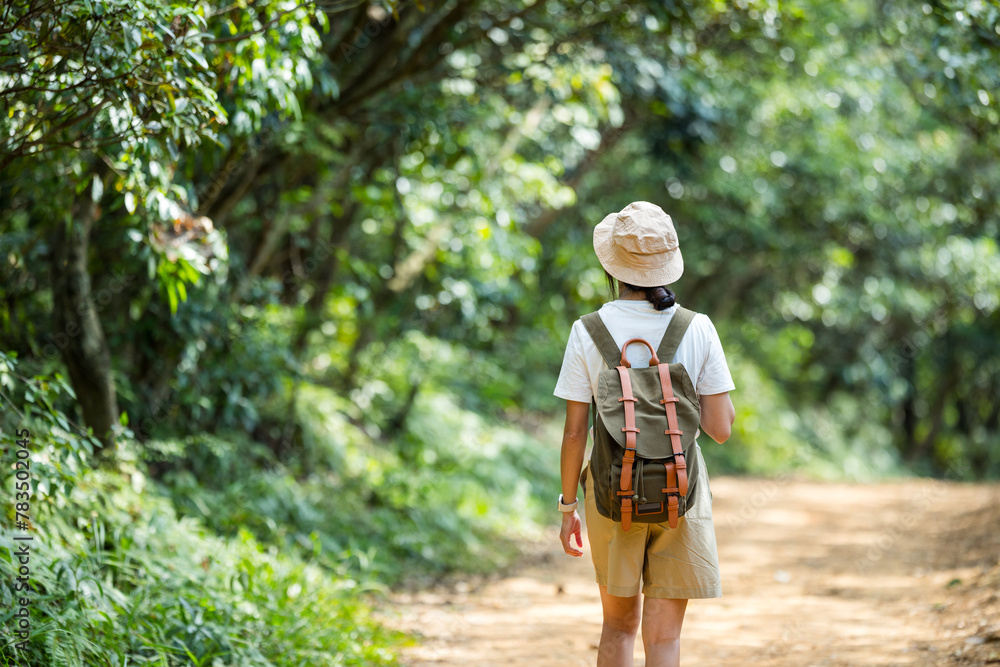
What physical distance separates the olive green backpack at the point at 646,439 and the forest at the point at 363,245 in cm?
219

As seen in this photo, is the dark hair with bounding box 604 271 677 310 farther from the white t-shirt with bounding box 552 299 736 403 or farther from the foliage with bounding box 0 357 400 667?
the foliage with bounding box 0 357 400 667

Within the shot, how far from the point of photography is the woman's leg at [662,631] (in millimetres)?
2789

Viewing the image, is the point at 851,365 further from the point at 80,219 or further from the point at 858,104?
the point at 80,219

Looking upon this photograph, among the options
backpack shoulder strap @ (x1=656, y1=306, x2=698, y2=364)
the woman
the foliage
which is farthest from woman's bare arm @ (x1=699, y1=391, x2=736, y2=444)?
the foliage

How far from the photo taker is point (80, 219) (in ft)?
15.3

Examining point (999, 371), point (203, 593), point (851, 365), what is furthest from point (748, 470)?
point (203, 593)

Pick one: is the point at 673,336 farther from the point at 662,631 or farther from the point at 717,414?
the point at 662,631

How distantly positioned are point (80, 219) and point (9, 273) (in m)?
0.95

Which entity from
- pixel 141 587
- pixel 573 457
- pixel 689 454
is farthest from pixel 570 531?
pixel 141 587

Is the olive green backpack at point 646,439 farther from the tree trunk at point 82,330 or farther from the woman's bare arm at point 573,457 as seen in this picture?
the tree trunk at point 82,330

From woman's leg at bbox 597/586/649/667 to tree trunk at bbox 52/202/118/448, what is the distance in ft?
11.1

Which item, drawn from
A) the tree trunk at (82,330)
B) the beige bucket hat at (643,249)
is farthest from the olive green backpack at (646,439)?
the tree trunk at (82,330)

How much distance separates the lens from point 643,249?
2.82 meters

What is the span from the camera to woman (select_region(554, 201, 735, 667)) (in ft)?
9.16
